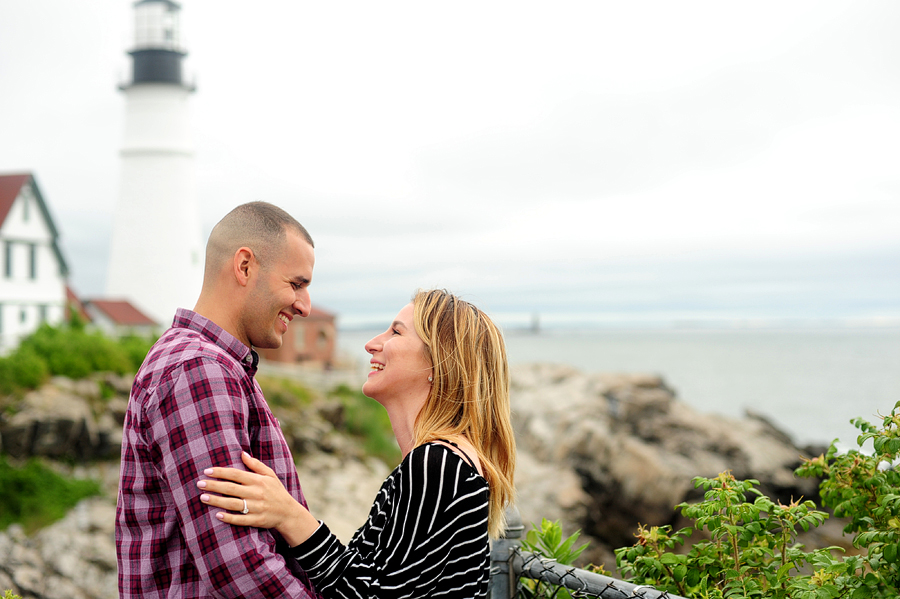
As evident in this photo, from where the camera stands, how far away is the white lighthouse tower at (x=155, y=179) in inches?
1225

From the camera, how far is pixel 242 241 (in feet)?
9.28

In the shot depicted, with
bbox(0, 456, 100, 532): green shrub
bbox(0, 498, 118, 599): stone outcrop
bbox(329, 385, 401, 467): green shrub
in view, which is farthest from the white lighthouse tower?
bbox(0, 498, 118, 599): stone outcrop

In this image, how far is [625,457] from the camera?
21781 millimetres

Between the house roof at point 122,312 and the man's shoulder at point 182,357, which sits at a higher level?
the man's shoulder at point 182,357

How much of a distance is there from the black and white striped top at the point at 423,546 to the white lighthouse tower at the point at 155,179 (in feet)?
103

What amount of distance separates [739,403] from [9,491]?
55.7 m

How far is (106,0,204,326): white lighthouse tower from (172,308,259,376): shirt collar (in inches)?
1220

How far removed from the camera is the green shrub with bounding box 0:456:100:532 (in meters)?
16.3

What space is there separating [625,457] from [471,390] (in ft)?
66.0

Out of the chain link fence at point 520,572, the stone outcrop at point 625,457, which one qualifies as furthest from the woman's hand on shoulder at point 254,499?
the stone outcrop at point 625,457

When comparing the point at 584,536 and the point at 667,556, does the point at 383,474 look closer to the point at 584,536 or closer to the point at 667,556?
the point at 584,536

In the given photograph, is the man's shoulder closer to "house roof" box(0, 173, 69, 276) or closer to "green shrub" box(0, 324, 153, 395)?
"green shrub" box(0, 324, 153, 395)

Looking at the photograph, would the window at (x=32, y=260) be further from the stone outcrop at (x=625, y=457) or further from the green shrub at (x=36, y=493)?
the stone outcrop at (x=625, y=457)

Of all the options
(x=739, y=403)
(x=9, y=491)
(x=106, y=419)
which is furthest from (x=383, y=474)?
(x=739, y=403)
